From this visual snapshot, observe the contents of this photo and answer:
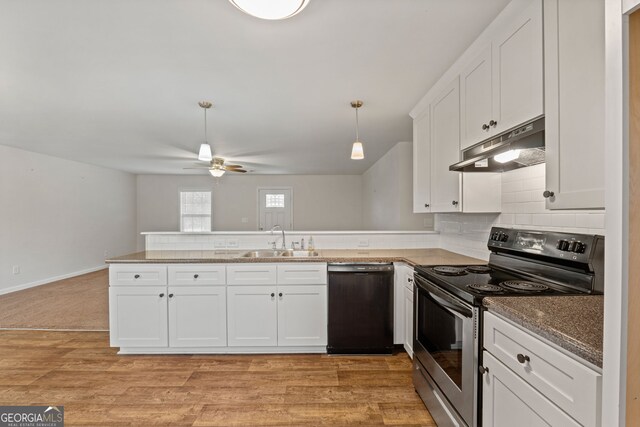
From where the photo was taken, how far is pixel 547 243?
5.34ft

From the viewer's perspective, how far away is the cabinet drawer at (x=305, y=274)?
2.63 metres

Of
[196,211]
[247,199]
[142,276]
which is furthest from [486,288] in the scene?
[196,211]

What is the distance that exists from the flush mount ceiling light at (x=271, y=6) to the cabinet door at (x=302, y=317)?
2.05m

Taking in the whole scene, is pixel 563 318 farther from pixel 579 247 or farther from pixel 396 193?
pixel 396 193

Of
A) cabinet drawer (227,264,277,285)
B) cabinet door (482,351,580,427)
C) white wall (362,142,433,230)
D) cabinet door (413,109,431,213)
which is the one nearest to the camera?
cabinet door (482,351,580,427)

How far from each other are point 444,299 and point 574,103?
107 centimetres

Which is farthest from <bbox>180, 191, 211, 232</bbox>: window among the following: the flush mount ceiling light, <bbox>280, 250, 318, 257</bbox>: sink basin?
the flush mount ceiling light

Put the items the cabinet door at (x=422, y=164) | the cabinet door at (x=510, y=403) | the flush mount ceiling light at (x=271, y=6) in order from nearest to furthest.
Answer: the cabinet door at (x=510, y=403)
the flush mount ceiling light at (x=271, y=6)
the cabinet door at (x=422, y=164)

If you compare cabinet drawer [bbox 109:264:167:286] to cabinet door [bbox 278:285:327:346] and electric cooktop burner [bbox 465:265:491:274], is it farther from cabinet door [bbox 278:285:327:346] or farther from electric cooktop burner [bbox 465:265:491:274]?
electric cooktop burner [bbox 465:265:491:274]

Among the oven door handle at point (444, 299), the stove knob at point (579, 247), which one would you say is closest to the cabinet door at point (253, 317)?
the oven door handle at point (444, 299)

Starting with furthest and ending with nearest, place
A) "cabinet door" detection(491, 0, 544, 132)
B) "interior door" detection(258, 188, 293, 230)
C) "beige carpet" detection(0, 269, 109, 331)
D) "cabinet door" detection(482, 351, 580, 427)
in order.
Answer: "interior door" detection(258, 188, 293, 230)
"beige carpet" detection(0, 269, 109, 331)
"cabinet door" detection(491, 0, 544, 132)
"cabinet door" detection(482, 351, 580, 427)

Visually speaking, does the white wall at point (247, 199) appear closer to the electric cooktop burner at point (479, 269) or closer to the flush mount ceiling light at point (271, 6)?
the electric cooktop burner at point (479, 269)

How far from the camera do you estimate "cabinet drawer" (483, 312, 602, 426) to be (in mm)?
835

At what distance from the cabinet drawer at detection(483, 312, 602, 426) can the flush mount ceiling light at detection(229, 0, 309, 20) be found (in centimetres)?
157
